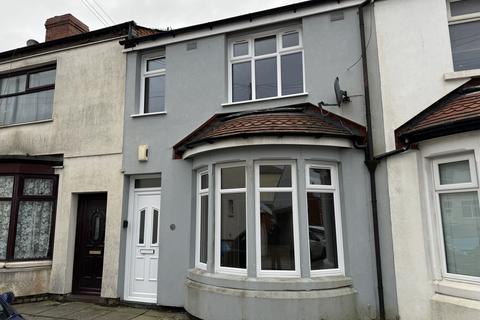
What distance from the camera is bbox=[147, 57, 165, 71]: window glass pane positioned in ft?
29.0

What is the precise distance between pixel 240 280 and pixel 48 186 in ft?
19.0

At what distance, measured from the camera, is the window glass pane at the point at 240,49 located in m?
8.16

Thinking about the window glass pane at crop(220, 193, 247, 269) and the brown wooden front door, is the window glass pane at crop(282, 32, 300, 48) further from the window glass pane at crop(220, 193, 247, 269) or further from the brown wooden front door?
the brown wooden front door

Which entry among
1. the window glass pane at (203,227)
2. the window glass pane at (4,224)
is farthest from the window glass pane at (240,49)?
the window glass pane at (4,224)

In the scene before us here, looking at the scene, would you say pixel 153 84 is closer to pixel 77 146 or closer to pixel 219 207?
pixel 77 146

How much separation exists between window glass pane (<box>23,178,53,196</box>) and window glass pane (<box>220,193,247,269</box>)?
196 inches

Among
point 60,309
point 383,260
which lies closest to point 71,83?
point 60,309

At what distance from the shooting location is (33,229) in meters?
8.70

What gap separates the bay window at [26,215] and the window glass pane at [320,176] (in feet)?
21.2

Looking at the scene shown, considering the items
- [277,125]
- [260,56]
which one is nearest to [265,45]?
[260,56]

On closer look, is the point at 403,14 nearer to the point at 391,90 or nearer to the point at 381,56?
the point at 381,56

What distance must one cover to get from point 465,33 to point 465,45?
229mm

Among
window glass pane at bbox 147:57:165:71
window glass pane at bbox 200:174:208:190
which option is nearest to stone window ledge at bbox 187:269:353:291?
window glass pane at bbox 200:174:208:190

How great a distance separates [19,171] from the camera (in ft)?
28.3
